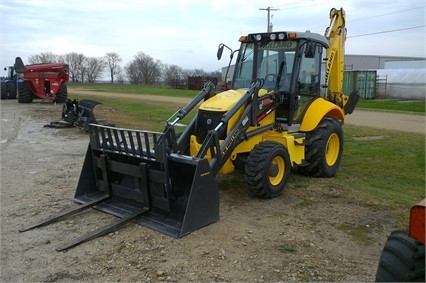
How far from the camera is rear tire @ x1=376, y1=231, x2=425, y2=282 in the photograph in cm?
268

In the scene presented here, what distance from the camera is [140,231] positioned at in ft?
16.3

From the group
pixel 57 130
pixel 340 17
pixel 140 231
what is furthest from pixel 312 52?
pixel 57 130

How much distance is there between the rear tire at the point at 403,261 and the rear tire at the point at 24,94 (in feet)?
82.7

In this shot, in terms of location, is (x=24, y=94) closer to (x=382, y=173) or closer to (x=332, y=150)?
(x=332, y=150)

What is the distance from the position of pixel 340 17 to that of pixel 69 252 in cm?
667

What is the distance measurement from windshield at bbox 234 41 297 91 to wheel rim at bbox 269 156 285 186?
1.31 m

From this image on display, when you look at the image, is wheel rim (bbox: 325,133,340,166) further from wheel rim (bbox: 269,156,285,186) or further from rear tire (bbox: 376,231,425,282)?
rear tire (bbox: 376,231,425,282)

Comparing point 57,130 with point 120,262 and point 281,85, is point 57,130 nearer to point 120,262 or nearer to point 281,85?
point 281,85

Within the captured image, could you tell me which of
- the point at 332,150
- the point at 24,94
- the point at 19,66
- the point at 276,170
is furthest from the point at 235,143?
the point at 24,94

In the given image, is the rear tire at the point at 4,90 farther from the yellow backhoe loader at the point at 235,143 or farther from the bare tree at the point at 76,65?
the bare tree at the point at 76,65

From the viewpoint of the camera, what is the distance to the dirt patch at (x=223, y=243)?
4051mm

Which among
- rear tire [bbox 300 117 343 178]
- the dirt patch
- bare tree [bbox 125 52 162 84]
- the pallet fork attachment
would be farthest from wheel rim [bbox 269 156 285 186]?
bare tree [bbox 125 52 162 84]

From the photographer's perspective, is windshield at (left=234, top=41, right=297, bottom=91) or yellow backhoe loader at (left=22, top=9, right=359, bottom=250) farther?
windshield at (left=234, top=41, right=297, bottom=91)

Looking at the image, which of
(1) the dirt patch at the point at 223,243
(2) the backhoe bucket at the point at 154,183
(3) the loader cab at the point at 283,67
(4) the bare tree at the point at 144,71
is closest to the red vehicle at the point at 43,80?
(1) the dirt patch at the point at 223,243
